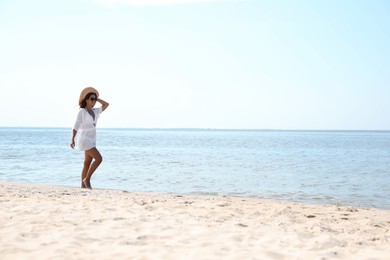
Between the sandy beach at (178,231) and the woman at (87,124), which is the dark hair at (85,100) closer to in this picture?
the woman at (87,124)

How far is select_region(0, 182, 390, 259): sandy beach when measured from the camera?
3.77 meters

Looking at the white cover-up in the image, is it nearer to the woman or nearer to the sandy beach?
the woman

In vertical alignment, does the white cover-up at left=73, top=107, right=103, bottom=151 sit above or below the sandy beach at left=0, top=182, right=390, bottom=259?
above

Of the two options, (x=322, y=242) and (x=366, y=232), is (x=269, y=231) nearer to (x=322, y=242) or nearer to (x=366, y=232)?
(x=322, y=242)

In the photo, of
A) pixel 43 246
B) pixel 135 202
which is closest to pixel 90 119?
pixel 135 202

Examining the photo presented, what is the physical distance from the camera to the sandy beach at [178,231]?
3.77 meters

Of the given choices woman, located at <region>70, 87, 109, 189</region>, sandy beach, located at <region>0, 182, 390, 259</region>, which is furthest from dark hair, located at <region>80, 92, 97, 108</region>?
sandy beach, located at <region>0, 182, 390, 259</region>

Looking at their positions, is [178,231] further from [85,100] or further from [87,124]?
[85,100]

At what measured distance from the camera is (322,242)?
415 centimetres

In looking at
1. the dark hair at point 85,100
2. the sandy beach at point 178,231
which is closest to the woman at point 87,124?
the dark hair at point 85,100

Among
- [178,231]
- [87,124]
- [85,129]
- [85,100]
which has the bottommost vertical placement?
[178,231]

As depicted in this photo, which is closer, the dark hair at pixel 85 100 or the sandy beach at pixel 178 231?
the sandy beach at pixel 178 231

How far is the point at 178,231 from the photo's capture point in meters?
4.51

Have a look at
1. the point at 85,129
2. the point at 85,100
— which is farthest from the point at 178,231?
the point at 85,100
